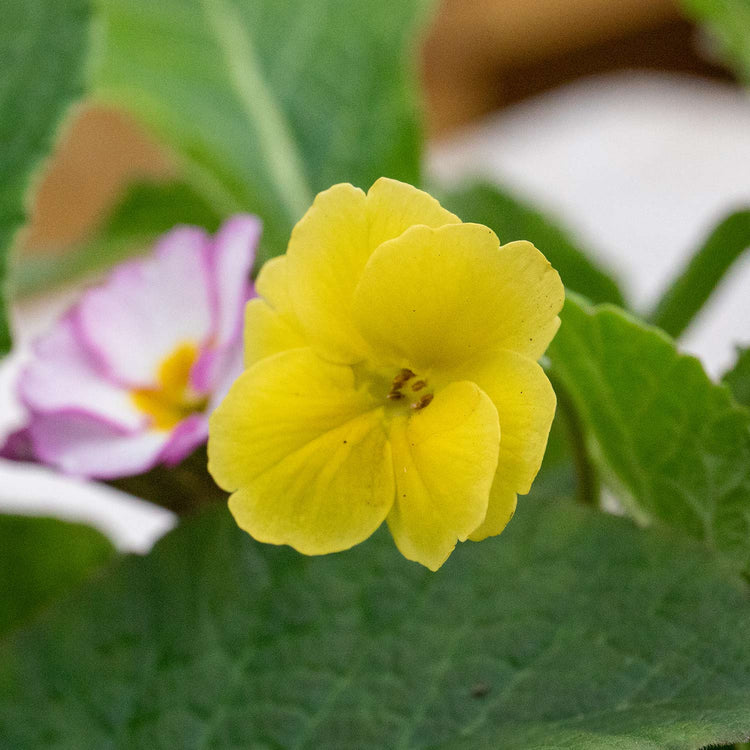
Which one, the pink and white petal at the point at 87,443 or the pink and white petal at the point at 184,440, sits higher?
the pink and white petal at the point at 184,440

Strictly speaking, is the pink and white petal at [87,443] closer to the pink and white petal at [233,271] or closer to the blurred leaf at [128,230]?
the pink and white petal at [233,271]

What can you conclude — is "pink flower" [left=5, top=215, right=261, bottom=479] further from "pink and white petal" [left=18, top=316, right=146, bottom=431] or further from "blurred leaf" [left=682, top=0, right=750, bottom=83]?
"blurred leaf" [left=682, top=0, right=750, bottom=83]

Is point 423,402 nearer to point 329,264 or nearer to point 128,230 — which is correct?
point 329,264

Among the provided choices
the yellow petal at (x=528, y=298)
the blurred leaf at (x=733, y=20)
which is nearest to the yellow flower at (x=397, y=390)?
the yellow petal at (x=528, y=298)

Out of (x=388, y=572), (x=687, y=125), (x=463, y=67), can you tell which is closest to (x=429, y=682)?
(x=388, y=572)

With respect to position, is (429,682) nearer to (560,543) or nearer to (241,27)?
(560,543)

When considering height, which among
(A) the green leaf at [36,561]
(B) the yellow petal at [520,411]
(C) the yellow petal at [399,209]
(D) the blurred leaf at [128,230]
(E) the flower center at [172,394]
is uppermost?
(C) the yellow petal at [399,209]

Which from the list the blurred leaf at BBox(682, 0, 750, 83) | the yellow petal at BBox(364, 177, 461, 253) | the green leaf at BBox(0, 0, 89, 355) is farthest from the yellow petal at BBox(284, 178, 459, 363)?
the blurred leaf at BBox(682, 0, 750, 83)

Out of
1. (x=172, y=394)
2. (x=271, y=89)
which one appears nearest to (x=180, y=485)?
(x=172, y=394)
